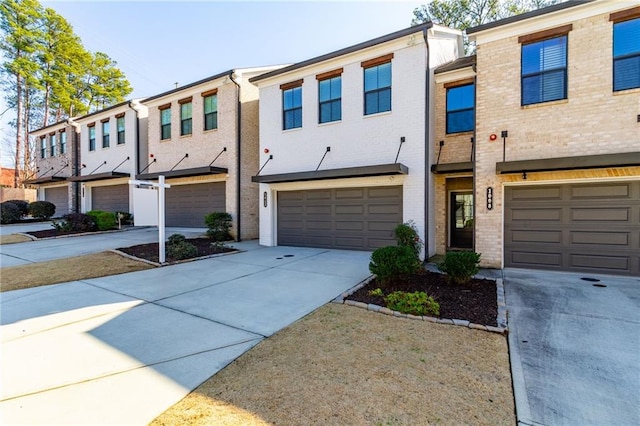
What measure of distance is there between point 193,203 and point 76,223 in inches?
206

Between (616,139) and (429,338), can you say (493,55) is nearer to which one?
(616,139)

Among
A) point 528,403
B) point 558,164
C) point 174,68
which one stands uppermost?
point 174,68

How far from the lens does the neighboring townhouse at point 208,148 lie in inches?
541

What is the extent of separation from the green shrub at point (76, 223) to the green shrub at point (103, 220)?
185mm

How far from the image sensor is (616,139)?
716 cm

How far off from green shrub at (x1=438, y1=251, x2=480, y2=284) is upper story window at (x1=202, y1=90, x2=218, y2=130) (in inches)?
466

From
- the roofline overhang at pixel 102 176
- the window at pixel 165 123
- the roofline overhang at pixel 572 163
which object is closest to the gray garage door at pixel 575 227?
the roofline overhang at pixel 572 163

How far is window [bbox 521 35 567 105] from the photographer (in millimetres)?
7746

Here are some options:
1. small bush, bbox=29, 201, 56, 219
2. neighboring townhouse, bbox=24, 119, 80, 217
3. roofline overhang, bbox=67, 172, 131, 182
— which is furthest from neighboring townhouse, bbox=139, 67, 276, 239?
neighboring townhouse, bbox=24, 119, 80, 217

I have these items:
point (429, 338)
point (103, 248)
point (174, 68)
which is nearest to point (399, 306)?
point (429, 338)

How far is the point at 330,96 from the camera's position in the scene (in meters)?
11.5

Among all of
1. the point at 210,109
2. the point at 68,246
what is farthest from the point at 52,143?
the point at 210,109

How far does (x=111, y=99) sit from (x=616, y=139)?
36848 mm

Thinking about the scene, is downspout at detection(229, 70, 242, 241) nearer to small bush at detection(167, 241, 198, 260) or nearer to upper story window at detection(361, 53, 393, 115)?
small bush at detection(167, 241, 198, 260)
